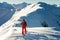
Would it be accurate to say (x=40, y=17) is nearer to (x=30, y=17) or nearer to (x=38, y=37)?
(x=30, y=17)

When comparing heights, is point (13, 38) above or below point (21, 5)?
below

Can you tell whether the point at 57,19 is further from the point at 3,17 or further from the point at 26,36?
the point at 26,36

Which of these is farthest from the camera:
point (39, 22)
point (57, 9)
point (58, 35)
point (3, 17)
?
point (3, 17)

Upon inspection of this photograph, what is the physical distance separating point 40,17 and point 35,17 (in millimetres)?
626

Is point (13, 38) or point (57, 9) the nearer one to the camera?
point (13, 38)

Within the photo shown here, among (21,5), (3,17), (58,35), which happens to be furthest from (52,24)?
(21,5)

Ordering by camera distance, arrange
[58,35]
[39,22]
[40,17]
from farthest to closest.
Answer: [40,17], [39,22], [58,35]

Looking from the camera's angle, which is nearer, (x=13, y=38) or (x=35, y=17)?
(x=13, y=38)

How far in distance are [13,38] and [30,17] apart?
1425 cm

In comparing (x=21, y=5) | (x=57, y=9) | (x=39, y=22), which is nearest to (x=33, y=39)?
(x=39, y=22)

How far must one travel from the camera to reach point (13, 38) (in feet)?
39.0

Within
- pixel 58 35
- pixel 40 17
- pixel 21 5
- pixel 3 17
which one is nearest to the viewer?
pixel 58 35

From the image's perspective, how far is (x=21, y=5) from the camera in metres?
44.5

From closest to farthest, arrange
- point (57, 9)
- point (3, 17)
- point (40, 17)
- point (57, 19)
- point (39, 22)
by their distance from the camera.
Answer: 1. point (39, 22)
2. point (40, 17)
3. point (57, 19)
4. point (57, 9)
5. point (3, 17)
